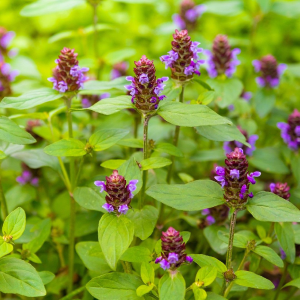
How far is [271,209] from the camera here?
1191 mm

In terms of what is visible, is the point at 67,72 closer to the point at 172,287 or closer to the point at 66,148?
the point at 66,148

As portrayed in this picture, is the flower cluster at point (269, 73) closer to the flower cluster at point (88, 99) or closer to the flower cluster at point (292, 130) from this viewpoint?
the flower cluster at point (292, 130)

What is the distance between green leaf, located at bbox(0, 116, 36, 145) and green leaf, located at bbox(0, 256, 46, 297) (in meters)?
0.37

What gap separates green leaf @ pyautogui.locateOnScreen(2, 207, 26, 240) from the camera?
1.28m

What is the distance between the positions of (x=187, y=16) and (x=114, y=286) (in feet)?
7.18

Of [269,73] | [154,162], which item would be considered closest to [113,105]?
[154,162]

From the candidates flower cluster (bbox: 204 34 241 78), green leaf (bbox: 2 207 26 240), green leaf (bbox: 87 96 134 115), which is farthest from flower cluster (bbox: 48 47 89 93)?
flower cluster (bbox: 204 34 241 78)

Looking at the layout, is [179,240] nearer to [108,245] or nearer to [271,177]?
[108,245]

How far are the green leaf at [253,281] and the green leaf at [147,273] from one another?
0.25 metres

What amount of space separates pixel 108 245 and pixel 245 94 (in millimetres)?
1668

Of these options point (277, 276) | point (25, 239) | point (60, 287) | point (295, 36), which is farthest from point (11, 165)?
point (295, 36)

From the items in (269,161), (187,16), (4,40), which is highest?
(187,16)

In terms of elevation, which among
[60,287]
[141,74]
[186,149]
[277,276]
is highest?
[141,74]

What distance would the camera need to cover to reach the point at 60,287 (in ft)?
5.64
